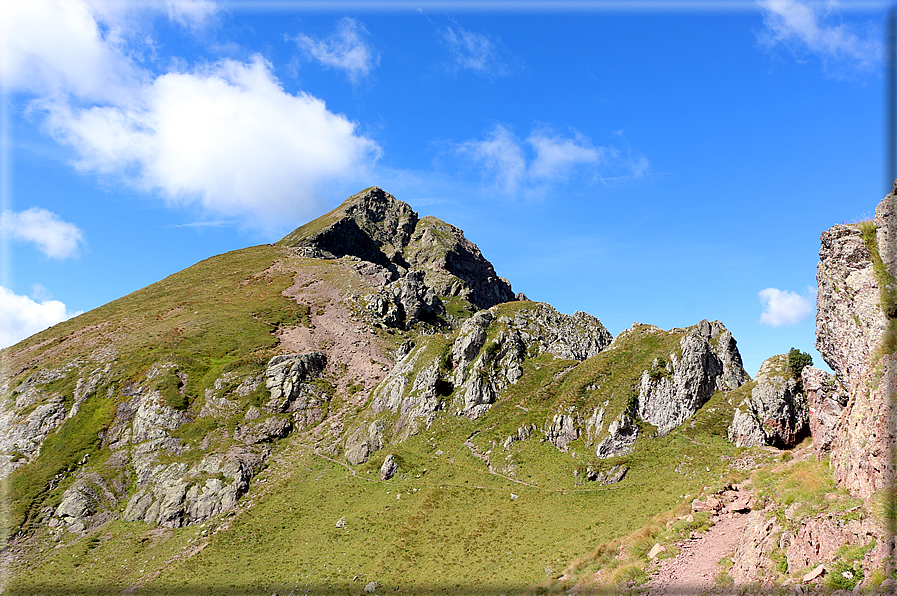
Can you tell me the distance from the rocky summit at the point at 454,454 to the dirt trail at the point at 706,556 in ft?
1.12

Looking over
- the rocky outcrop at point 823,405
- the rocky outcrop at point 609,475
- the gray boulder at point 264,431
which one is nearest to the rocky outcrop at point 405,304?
the gray boulder at point 264,431

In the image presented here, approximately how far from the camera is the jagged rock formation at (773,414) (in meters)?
46.2

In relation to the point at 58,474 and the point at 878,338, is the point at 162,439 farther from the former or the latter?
the point at 878,338

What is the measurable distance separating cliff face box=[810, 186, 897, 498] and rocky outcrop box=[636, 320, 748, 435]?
95.4 ft

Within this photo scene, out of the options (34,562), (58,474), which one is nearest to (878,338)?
(34,562)

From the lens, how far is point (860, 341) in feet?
76.2

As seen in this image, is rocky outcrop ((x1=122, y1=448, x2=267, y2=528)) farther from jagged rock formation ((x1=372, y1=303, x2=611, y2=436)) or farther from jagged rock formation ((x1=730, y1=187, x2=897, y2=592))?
jagged rock formation ((x1=730, y1=187, x2=897, y2=592))

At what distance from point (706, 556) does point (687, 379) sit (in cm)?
3843

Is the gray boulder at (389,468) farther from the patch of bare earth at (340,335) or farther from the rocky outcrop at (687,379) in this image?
the rocky outcrop at (687,379)

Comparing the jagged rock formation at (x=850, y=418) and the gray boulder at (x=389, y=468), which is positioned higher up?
the jagged rock formation at (x=850, y=418)

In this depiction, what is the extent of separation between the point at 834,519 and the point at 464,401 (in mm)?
56388

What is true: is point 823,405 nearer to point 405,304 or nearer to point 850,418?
point 850,418

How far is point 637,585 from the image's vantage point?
23.9m

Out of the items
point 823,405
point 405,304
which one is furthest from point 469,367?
point 405,304
